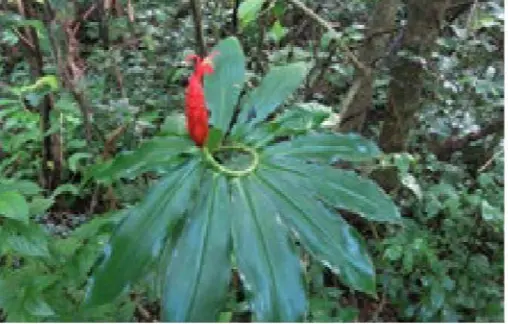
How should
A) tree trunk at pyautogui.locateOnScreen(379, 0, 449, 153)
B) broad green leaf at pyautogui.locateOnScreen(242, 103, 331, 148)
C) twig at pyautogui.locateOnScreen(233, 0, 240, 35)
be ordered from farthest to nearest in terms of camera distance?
tree trunk at pyautogui.locateOnScreen(379, 0, 449, 153) < twig at pyautogui.locateOnScreen(233, 0, 240, 35) < broad green leaf at pyautogui.locateOnScreen(242, 103, 331, 148)

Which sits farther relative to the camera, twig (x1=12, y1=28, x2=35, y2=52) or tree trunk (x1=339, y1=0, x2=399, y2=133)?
tree trunk (x1=339, y1=0, x2=399, y2=133)

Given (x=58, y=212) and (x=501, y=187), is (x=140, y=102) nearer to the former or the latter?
(x=58, y=212)

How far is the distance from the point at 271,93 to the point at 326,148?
6.3 inches

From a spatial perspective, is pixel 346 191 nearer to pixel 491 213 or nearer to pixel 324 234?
pixel 324 234

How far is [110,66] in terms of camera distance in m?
2.79

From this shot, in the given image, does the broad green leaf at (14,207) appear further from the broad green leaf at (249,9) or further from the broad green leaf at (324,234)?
the broad green leaf at (249,9)

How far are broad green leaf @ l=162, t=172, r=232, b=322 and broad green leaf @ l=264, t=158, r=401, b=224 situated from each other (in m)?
0.14

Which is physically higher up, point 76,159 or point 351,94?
point 351,94

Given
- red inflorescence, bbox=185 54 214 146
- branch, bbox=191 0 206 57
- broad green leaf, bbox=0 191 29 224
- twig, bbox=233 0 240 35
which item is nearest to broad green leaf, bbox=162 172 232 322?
red inflorescence, bbox=185 54 214 146

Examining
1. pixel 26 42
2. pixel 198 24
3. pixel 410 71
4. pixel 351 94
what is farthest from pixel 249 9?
pixel 26 42

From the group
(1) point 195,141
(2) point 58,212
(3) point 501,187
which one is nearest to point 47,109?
(2) point 58,212

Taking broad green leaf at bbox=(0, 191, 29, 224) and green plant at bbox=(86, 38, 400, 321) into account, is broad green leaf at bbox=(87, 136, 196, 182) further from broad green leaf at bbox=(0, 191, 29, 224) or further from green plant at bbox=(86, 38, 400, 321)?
broad green leaf at bbox=(0, 191, 29, 224)

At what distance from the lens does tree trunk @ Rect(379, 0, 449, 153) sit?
6.23 ft

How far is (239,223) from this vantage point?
0.93 meters
